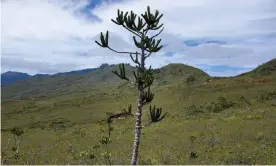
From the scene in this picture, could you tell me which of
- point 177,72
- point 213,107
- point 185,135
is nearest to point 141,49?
point 185,135

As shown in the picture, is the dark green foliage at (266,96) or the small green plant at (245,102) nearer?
the small green plant at (245,102)

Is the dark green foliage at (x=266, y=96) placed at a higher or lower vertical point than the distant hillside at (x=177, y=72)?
lower

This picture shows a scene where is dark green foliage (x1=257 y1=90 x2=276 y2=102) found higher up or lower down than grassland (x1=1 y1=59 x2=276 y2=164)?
higher up

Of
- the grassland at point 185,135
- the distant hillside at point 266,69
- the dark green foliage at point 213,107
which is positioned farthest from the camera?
the distant hillside at point 266,69

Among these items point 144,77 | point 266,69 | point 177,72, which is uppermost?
point 177,72

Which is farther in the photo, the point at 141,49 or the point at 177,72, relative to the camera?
Answer: the point at 177,72

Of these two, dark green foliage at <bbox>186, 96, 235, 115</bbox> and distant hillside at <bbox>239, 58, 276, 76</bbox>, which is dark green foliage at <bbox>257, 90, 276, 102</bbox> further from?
distant hillside at <bbox>239, 58, 276, 76</bbox>

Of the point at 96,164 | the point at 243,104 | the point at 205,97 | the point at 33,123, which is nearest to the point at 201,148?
the point at 96,164

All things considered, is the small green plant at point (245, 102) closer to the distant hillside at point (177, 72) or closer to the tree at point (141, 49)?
the tree at point (141, 49)

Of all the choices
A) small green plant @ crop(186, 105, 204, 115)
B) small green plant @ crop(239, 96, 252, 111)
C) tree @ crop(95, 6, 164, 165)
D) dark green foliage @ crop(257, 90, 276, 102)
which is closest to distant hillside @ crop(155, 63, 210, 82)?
dark green foliage @ crop(257, 90, 276, 102)

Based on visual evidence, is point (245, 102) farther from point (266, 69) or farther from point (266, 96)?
point (266, 69)

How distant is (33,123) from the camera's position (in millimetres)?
59156

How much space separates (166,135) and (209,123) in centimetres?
606

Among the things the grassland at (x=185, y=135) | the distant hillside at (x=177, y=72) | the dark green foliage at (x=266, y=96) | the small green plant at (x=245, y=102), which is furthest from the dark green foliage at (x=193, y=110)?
the distant hillside at (x=177, y=72)
